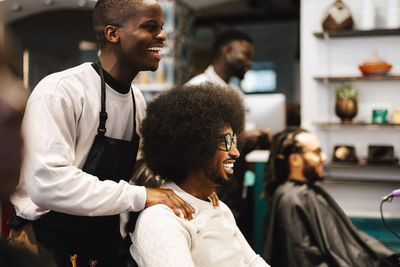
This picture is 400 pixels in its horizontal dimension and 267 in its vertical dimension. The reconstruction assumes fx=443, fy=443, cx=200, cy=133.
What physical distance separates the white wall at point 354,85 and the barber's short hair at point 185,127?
11.3 feet

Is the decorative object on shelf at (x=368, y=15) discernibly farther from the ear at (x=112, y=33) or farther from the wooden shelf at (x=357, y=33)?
the ear at (x=112, y=33)

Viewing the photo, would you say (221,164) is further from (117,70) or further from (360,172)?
(360,172)

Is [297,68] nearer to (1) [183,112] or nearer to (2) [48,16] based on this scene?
(2) [48,16]

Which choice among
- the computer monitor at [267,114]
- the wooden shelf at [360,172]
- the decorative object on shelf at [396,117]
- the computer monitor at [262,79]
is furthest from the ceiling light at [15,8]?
the computer monitor at [262,79]

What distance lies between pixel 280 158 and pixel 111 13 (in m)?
1.44

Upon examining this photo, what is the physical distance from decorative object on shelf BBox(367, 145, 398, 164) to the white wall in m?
0.22

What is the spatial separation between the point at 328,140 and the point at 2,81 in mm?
4491

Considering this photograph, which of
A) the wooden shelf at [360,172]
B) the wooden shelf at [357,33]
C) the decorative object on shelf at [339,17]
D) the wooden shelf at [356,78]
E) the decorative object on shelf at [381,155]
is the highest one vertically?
the decorative object on shelf at [339,17]

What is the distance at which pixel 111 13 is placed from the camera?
1.49m

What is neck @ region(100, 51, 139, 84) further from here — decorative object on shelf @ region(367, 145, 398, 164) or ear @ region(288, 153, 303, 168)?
decorative object on shelf @ region(367, 145, 398, 164)

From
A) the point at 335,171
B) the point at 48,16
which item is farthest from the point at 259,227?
the point at 48,16

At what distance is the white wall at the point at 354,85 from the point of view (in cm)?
458

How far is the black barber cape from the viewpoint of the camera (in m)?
2.22

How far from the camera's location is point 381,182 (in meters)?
4.43
